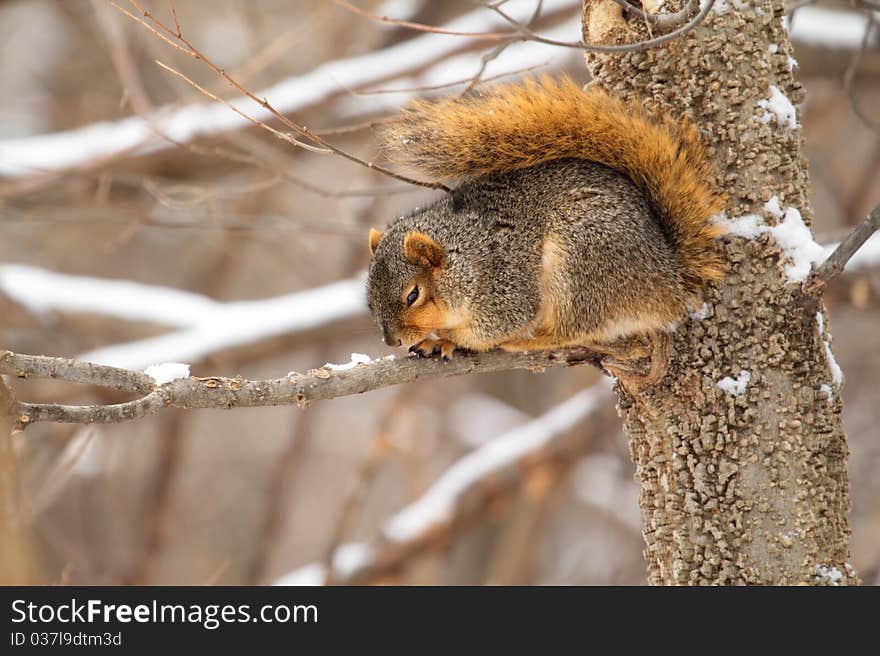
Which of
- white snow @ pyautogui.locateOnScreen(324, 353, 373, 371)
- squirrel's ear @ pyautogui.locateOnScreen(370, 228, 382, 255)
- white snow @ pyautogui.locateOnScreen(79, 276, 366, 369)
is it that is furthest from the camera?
white snow @ pyautogui.locateOnScreen(79, 276, 366, 369)

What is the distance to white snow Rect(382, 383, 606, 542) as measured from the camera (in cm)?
349

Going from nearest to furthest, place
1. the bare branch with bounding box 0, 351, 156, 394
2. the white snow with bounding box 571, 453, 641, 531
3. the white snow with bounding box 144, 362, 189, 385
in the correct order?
the bare branch with bounding box 0, 351, 156, 394, the white snow with bounding box 144, 362, 189, 385, the white snow with bounding box 571, 453, 641, 531

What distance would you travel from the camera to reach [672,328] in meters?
1.56

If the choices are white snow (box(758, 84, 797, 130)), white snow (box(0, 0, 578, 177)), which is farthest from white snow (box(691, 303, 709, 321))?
white snow (box(0, 0, 578, 177))

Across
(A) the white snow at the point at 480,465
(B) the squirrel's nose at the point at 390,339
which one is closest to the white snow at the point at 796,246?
(B) the squirrel's nose at the point at 390,339

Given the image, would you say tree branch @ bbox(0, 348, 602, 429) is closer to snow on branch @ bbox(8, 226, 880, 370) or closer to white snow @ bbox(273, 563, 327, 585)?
snow on branch @ bbox(8, 226, 880, 370)

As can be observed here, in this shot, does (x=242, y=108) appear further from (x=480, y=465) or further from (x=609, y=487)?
(x=609, y=487)

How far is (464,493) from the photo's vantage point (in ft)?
11.6

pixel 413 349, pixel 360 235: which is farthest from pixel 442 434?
pixel 413 349

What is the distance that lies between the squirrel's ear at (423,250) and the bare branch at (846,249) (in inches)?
27.7

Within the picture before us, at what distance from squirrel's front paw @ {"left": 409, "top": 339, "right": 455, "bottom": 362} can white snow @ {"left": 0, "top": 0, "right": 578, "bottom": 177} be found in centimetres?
183

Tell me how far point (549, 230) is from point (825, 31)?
2.37 meters

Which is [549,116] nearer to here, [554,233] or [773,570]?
[554,233]

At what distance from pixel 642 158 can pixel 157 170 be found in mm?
2763
